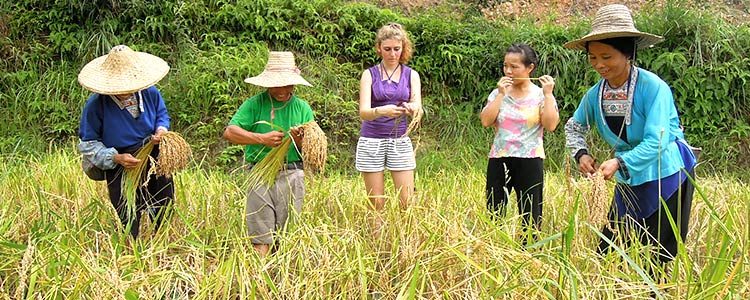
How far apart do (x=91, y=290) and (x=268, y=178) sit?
931 mm

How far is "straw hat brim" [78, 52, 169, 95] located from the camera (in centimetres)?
287

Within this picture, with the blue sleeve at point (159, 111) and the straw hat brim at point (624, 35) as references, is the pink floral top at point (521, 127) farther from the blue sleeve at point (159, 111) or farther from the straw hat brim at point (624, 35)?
the blue sleeve at point (159, 111)

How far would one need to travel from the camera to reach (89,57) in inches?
258

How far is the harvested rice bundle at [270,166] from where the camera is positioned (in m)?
2.98

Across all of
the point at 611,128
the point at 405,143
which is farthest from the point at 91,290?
the point at 611,128

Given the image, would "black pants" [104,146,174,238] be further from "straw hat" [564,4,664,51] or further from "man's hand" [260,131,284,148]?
"straw hat" [564,4,664,51]

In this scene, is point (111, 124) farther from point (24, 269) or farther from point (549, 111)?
point (549, 111)

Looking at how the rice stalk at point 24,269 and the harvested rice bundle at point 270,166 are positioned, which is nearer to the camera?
the rice stalk at point 24,269

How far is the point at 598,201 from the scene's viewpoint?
2314mm

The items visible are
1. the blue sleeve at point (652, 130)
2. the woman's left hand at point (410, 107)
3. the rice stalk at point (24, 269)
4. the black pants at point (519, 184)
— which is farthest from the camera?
the woman's left hand at point (410, 107)

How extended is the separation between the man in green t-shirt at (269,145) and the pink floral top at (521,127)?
3.05ft

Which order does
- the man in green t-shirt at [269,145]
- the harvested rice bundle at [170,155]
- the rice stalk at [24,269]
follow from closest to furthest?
the rice stalk at [24,269]
the harvested rice bundle at [170,155]
the man in green t-shirt at [269,145]

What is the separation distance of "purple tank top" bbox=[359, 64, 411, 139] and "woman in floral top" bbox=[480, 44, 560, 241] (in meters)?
0.45

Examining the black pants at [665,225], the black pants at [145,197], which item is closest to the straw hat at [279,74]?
the black pants at [145,197]
